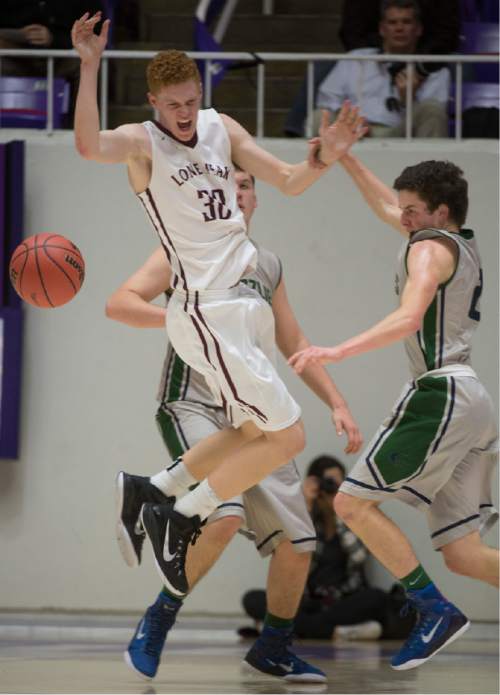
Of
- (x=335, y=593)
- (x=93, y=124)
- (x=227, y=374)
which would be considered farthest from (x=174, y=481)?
(x=335, y=593)

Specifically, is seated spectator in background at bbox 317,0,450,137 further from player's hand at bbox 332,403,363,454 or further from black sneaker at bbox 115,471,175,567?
black sneaker at bbox 115,471,175,567

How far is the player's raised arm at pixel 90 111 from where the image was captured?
4.47 metres

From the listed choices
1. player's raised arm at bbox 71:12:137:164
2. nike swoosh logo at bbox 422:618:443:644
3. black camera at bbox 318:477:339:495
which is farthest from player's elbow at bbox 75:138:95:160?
black camera at bbox 318:477:339:495

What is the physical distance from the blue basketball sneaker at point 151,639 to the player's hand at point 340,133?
1.85 m

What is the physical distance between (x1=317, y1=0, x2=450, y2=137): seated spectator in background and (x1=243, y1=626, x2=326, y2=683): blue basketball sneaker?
399 centimetres

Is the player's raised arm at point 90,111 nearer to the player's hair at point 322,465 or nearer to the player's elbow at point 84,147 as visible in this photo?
the player's elbow at point 84,147

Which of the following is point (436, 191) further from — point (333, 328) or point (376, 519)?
point (333, 328)

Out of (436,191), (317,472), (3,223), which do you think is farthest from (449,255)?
(3,223)

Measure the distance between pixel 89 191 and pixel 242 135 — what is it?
3.65 metres

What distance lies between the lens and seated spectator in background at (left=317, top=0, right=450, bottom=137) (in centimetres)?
841

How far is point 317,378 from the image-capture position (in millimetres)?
5469

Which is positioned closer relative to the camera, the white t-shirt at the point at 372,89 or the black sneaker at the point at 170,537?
the black sneaker at the point at 170,537

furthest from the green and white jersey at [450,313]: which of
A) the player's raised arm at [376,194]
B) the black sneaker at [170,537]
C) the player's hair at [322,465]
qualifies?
the player's hair at [322,465]

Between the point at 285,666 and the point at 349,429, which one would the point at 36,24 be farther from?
the point at 285,666
